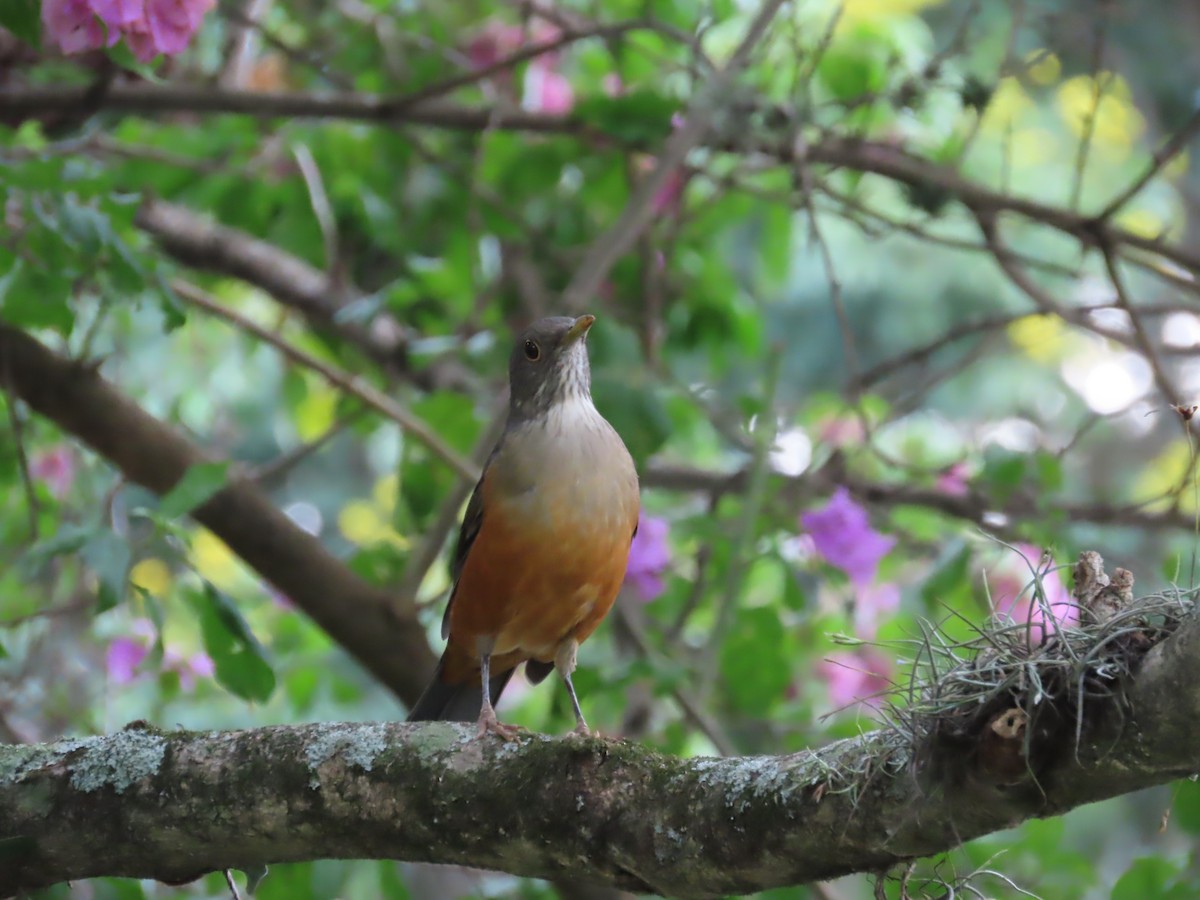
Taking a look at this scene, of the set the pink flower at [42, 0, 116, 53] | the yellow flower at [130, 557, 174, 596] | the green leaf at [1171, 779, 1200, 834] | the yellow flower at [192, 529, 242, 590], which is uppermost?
the yellow flower at [192, 529, 242, 590]

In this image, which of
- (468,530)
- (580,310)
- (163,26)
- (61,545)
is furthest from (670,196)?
(61,545)

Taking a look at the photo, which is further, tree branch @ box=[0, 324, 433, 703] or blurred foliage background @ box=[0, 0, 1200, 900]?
tree branch @ box=[0, 324, 433, 703]

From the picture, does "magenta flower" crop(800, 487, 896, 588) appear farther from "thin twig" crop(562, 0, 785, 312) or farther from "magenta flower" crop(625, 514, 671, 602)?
"thin twig" crop(562, 0, 785, 312)

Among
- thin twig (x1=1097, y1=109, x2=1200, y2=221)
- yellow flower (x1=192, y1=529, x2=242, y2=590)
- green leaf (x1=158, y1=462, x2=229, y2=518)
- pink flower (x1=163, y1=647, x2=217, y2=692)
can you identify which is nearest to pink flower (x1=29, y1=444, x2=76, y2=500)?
pink flower (x1=163, y1=647, x2=217, y2=692)

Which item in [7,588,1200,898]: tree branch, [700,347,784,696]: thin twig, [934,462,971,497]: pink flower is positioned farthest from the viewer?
[934,462,971,497]: pink flower

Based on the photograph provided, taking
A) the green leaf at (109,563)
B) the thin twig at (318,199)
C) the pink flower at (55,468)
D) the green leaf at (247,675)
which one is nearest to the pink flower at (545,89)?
the thin twig at (318,199)

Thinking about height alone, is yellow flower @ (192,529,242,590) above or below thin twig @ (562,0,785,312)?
above

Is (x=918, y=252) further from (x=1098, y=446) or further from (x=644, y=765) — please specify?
(x=644, y=765)

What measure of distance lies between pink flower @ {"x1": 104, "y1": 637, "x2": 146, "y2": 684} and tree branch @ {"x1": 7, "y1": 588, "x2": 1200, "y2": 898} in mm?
2517

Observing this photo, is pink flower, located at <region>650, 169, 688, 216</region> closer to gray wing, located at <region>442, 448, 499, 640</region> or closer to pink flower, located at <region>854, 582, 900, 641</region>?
gray wing, located at <region>442, 448, 499, 640</region>

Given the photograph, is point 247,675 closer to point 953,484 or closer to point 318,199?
point 318,199

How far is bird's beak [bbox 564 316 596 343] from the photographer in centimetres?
380

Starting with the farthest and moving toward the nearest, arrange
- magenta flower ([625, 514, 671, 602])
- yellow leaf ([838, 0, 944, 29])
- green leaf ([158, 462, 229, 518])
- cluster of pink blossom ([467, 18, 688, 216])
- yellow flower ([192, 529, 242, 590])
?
yellow flower ([192, 529, 242, 590]) < cluster of pink blossom ([467, 18, 688, 216]) < yellow leaf ([838, 0, 944, 29]) < magenta flower ([625, 514, 671, 602]) < green leaf ([158, 462, 229, 518])

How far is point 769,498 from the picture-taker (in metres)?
4.68
